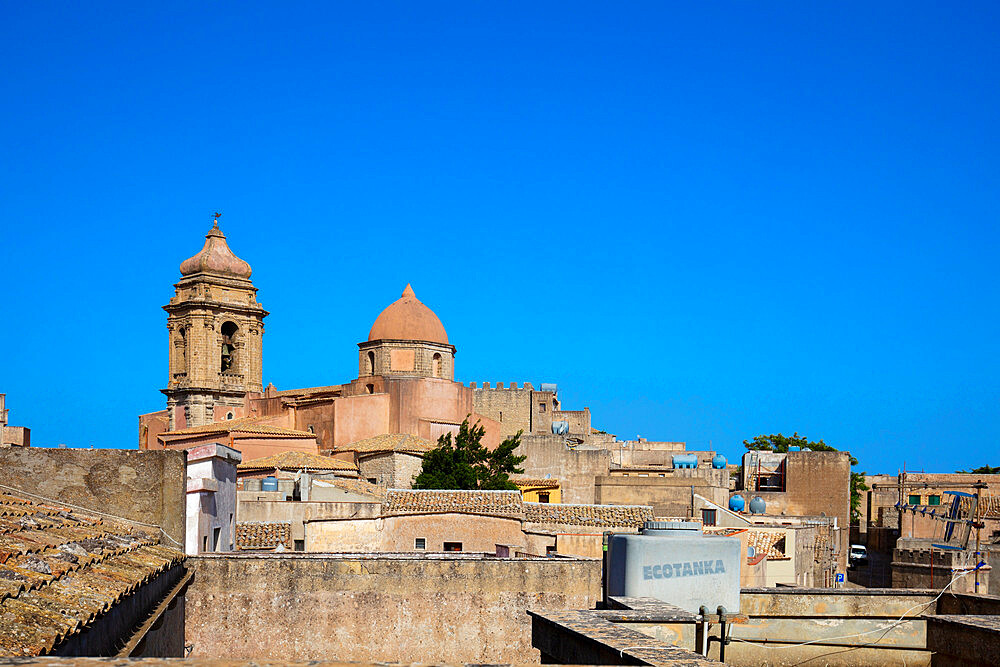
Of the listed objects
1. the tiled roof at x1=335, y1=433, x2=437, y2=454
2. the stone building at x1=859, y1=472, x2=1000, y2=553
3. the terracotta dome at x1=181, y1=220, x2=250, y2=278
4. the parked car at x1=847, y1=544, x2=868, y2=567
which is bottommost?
the parked car at x1=847, y1=544, x2=868, y2=567

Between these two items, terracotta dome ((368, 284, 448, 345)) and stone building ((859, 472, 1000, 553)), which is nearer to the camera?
stone building ((859, 472, 1000, 553))

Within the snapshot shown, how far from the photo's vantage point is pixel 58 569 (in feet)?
22.6

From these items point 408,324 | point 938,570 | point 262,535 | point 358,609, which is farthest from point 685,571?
point 408,324

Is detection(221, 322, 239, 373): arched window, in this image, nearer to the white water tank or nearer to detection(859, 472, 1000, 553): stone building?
detection(859, 472, 1000, 553): stone building

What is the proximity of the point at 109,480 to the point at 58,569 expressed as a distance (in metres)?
5.83

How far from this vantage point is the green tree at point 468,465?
134 feet

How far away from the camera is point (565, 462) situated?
45.9m

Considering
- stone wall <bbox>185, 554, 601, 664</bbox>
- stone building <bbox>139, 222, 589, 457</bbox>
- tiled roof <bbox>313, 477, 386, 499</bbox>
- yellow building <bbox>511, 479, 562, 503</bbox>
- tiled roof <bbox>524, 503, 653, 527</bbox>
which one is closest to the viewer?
stone wall <bbox>185, 554, 601, 664</bbox>

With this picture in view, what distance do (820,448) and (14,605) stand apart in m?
64.6

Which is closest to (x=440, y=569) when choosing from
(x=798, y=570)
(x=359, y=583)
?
(x=359, y=583)

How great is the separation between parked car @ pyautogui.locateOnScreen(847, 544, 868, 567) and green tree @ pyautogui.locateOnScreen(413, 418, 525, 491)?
12548 millimetres

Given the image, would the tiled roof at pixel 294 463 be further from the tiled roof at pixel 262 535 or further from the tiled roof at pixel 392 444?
the tiled roof at pixel 262 535

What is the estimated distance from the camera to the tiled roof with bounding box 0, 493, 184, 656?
530 centimetres

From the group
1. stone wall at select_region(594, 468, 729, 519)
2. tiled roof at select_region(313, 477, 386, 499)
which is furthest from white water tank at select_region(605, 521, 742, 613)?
stone wall at select_region(594, 468, 729, 519)
